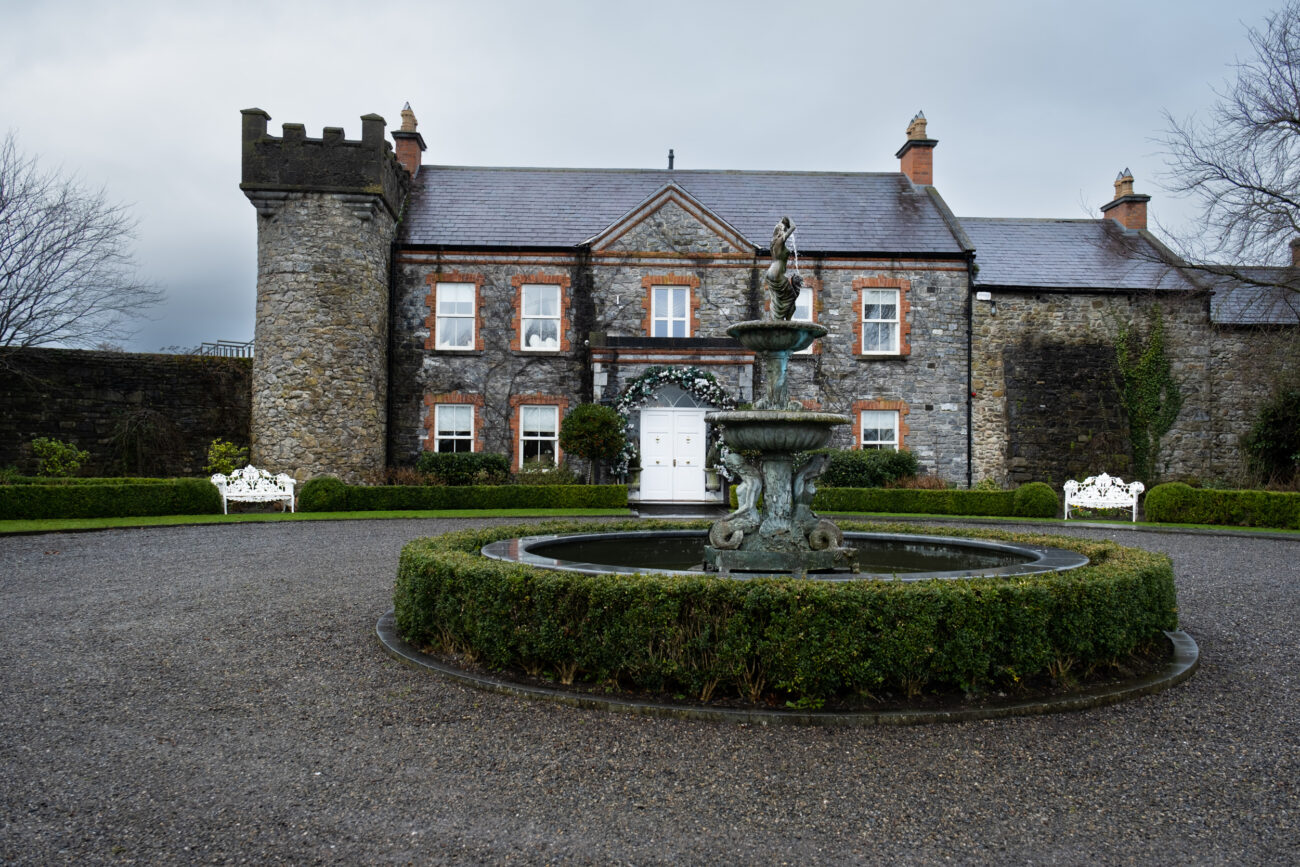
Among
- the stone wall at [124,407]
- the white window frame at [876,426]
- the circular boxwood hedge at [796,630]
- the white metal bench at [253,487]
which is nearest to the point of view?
the circular boxwood hedge at [796,630]

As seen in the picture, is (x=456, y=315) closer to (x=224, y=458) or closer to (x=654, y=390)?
(x=654, y=390)

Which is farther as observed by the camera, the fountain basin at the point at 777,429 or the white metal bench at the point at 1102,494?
the white metal bench at the point at 1102,494

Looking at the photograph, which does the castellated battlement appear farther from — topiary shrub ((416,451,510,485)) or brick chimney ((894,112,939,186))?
brick chimney ((894,112,939,186))

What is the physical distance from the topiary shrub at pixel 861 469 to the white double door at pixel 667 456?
10.5 feet

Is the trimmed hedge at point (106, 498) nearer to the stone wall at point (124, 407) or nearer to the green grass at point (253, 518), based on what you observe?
the green grass at point (253, 518)

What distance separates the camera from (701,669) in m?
4.89

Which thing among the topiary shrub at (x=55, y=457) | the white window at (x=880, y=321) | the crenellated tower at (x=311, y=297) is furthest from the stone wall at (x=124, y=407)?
the white window at (x=880, y=321)

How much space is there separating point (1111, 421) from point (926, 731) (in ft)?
66.4

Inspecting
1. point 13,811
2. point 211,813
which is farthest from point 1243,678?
point 13,811

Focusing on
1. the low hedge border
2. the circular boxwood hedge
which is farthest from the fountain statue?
the low hedge border

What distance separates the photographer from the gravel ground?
10.9 ft

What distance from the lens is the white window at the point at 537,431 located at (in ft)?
67.7

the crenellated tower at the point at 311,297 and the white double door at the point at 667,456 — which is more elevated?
the crenellated tower at the point at 311,297

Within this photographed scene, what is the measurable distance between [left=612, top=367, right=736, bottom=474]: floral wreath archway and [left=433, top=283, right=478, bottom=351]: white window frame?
4.35 metres
